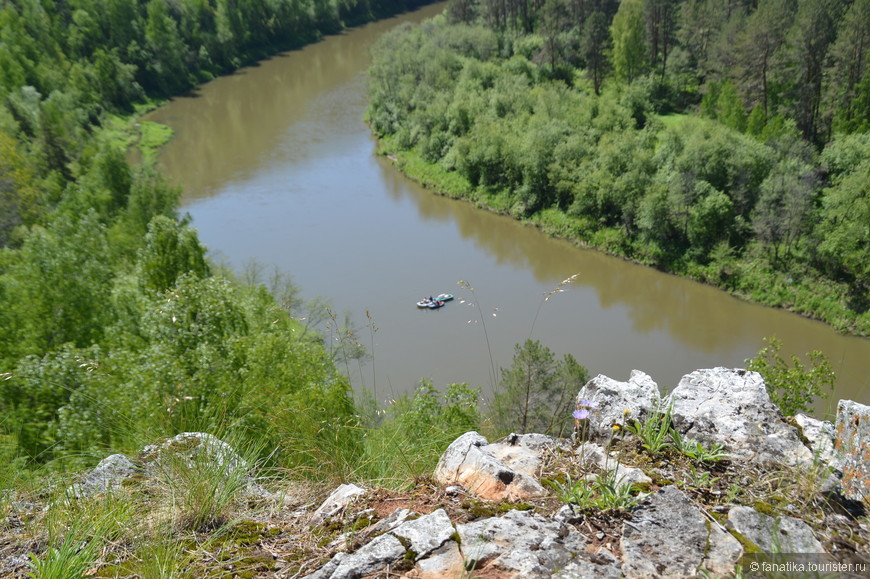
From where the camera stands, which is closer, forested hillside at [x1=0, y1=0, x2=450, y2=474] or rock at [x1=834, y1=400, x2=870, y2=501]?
rock at [x1=834, y1=400, x2=870, y2=501]

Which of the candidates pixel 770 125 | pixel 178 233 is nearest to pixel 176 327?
pixel 178 233

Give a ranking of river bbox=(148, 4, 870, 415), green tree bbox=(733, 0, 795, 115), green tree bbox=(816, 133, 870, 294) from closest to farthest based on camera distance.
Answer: river bbox=(148, 4, 870, 415), green tree bbox=(816, 133, 870, 294), green tree bbox=(733, 0, 795, 115)

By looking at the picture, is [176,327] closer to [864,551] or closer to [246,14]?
[864,551]

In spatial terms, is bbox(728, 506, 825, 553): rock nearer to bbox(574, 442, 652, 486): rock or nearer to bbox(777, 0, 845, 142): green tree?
bbox(574, 442, 652, 486): rock

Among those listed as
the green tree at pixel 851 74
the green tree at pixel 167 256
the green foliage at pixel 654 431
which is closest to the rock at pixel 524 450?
the green foliage at pixel 654 431

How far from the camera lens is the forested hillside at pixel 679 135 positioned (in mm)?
27047

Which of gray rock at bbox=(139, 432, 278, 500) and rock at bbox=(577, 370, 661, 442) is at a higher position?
gray rock at bbox=(139, 432, 278, 500)

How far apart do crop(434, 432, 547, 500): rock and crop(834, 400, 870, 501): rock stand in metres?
1.57

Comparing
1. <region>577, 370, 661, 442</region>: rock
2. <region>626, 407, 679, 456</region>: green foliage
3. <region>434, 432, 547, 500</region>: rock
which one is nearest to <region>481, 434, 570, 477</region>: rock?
<region>434, 432, 547, 500</region>: rock

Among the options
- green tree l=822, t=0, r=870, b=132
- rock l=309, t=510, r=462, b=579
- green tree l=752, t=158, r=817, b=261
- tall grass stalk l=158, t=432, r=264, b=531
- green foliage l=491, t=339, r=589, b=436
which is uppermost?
tall grass stalk l=158, t=432, r=264, b=531

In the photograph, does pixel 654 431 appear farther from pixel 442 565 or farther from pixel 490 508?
pixel 442 565

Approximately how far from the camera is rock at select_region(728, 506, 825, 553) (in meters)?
2.96

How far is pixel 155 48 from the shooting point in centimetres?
5762

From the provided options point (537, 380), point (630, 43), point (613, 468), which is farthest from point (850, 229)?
point (613, 468)
